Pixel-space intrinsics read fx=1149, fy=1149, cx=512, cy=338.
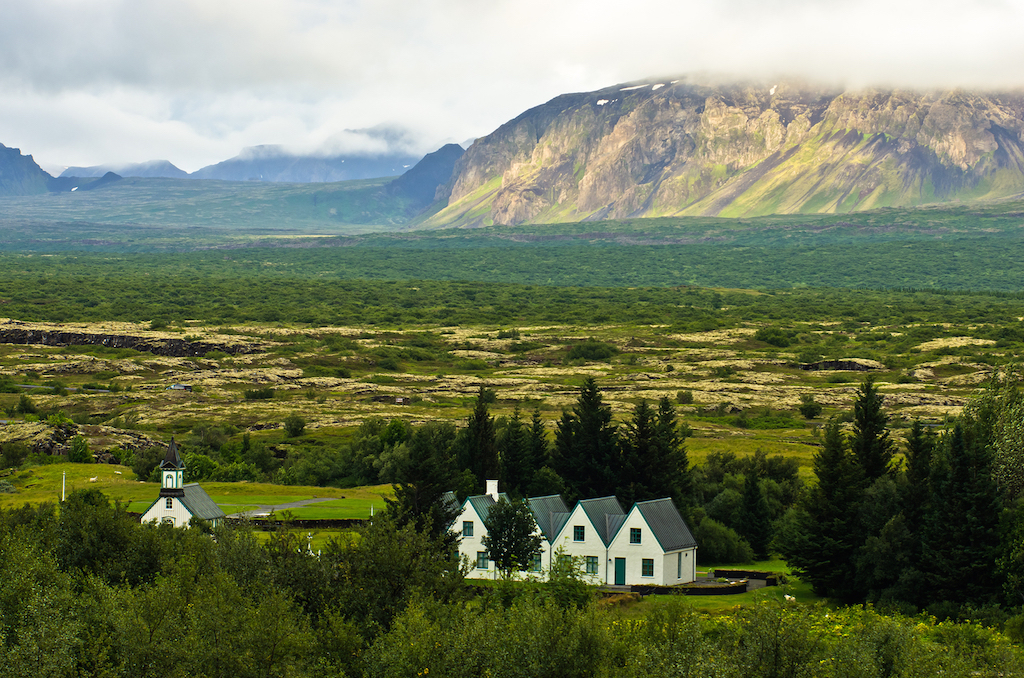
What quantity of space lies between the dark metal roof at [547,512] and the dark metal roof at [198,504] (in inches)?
690

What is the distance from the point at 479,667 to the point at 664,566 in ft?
80.6

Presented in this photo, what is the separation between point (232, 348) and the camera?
195 metres

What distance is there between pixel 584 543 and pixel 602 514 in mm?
2071

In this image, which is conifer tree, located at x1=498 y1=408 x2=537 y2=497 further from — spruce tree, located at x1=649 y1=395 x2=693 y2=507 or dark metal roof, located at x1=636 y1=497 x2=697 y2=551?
dark metal roof, located at x1=636 y1=497 x2=697 y2=551

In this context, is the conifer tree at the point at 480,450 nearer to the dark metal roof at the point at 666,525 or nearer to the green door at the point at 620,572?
the dark metal roof at the point at 666,525

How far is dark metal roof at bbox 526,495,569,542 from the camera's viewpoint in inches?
2451

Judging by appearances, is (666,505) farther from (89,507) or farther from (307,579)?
(89,507)

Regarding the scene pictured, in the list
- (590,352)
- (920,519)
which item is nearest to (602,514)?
(920,519)

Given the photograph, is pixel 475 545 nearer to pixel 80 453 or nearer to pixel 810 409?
pixel 80 453

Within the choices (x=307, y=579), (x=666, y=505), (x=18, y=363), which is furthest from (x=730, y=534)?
(x=18, y=363)

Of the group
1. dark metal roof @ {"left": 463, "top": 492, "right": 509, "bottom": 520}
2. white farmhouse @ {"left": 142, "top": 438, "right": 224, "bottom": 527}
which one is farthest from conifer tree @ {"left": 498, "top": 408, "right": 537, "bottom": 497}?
white farmhouse @ {"left": 142, "top": 438, "right": 224, "bottom": 527}

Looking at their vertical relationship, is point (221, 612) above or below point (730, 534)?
above

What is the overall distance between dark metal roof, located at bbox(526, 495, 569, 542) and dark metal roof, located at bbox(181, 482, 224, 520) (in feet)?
57.5

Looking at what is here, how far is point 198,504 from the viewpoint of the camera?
63.7 metres
